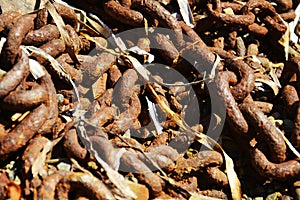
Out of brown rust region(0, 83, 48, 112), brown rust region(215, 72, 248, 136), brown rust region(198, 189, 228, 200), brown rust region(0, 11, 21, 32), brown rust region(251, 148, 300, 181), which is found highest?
brown rust region(0, 11, 21, 32)

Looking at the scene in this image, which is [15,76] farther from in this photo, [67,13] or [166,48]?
[166,48]

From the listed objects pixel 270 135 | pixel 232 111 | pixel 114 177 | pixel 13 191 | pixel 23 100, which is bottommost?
pixel 270 135

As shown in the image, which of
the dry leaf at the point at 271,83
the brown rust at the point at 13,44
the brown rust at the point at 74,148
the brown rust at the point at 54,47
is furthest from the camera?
the dry leaf at the point at 271,83

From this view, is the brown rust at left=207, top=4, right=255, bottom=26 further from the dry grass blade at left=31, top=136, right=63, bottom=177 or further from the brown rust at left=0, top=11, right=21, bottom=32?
the dry grass blade at left=31, top=136, right=63, bottom=177

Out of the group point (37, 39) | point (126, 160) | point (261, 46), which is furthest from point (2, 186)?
point (261, 46)

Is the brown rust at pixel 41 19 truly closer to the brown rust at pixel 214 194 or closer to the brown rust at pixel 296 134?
the brown rust at pixel 214 194

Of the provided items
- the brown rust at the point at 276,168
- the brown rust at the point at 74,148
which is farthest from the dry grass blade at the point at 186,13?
the brown rust at the point at 74,148

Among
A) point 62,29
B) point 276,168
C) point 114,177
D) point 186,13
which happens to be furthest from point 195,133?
point 62,29

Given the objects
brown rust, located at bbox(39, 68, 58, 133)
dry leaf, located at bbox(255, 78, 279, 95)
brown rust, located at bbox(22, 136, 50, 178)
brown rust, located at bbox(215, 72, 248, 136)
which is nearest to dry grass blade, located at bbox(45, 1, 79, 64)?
brown rust, located at bbox(39, 68, 58, 133)
